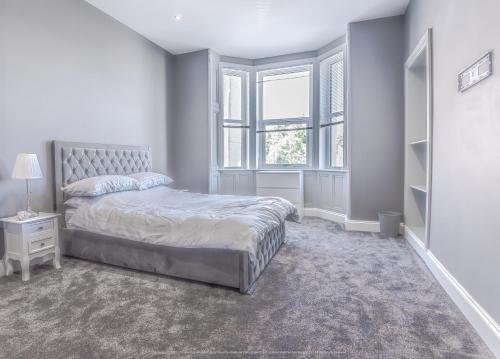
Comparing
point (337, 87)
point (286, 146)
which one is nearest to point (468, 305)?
point (337, 87)

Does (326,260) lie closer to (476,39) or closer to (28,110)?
(476,39)

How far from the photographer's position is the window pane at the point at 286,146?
525 cm

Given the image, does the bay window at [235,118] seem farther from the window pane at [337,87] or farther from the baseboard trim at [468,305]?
the baseboard trim at [468,305]

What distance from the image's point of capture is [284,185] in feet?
16.4

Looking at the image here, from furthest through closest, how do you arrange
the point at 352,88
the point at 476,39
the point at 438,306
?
the point at 352,88
the point at 438,306
the point at 476,39

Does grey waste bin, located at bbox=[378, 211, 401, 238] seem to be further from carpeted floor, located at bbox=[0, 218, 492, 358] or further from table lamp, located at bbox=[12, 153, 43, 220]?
Result: table lamp, located at bbox=[12, 153, 43, 220]

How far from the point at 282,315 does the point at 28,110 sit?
2997mm

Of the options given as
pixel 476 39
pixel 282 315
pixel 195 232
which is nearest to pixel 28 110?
pixel 195 232

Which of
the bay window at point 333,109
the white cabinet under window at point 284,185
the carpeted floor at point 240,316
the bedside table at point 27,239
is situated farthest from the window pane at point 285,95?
the bedside table at point 27,239

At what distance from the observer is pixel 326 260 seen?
9.55 ft

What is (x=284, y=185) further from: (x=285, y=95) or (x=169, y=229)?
(x=169, y=229)

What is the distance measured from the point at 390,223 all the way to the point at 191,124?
3563 mm

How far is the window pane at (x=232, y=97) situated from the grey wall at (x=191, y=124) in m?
0.54

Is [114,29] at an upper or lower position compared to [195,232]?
upper
